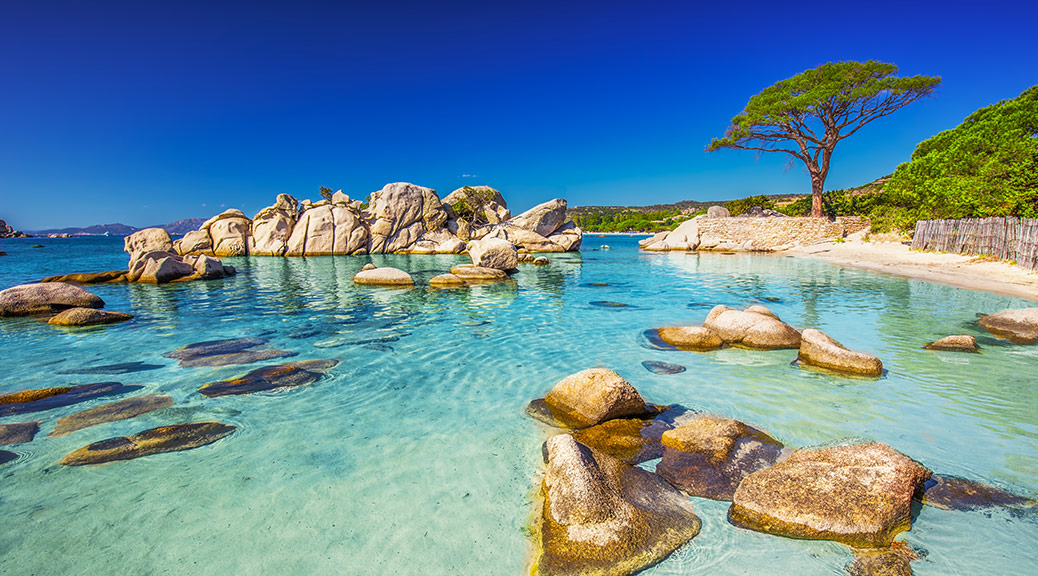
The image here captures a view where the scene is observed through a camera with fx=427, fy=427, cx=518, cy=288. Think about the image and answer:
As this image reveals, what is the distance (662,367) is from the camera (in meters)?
7.62

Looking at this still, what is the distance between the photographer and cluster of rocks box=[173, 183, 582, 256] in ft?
137

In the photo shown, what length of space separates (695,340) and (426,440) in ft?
19.9

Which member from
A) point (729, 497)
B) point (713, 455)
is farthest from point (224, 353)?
point (729, 497)

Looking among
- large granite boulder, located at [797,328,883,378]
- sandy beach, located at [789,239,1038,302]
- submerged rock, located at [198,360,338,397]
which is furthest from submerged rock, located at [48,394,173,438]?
sandy beach, located at [789,239,1038,302]

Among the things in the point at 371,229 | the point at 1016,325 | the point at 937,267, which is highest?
the point at 371,229

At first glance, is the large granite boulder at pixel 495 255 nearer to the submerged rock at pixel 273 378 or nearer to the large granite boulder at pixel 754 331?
the large granite boulder at pixel 754 331

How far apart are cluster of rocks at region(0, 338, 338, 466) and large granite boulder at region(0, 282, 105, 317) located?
26.9 feet

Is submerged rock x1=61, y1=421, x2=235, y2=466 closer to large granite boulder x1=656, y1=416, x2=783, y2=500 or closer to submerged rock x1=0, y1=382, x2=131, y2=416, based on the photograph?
submerged rock x1=0, y1=382, x2=131, y2=416

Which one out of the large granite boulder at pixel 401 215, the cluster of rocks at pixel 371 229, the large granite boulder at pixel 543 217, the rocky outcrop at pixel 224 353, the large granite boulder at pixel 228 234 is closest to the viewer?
the rocky outcrop at pixel 224 353

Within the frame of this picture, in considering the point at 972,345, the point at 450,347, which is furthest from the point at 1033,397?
the point at 450,347

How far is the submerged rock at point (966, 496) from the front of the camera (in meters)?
3.61

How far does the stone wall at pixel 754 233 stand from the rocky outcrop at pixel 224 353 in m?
42.5

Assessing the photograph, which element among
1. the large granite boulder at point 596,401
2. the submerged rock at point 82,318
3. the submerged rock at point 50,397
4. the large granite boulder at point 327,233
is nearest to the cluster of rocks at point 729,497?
the large granite boulder at point 596,401

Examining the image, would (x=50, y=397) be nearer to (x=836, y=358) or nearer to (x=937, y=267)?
(x=836, y=358)
